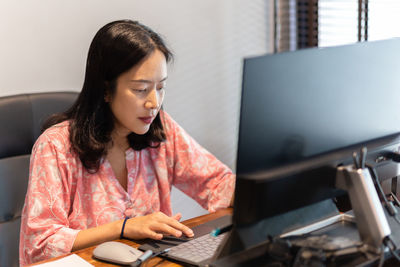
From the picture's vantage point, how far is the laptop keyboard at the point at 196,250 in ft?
3.63

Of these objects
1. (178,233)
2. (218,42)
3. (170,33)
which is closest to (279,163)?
(178,233)

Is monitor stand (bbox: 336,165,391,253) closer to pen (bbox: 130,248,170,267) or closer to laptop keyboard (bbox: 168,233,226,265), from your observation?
laptop keyboard (bbox: 168,233,226,265)

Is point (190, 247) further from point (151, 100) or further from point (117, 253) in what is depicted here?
point (151, 100)

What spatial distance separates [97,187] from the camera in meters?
1.49

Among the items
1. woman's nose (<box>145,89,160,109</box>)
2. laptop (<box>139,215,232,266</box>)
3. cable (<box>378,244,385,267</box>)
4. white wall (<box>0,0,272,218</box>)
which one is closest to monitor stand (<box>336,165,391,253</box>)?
cable (<box>378,244,385,267</box>)

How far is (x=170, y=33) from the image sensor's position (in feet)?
7.45

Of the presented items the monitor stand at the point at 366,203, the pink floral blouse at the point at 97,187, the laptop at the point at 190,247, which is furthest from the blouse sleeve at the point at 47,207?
the monitor stand at the point at 366,203

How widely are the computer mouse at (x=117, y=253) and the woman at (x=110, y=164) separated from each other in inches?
3.7

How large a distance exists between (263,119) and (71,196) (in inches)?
30.9

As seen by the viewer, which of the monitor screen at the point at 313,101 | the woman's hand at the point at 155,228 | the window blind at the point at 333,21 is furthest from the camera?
the window blind at the point at 333,21

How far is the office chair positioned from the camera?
153cm

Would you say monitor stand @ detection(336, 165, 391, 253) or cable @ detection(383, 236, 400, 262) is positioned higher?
monitor stand @ detection(336, 165, 391, 253)

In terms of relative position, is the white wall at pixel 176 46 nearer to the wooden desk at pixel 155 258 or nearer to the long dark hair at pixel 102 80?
the long dark hair at pixel 102 80

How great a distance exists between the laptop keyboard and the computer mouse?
0.27ft
